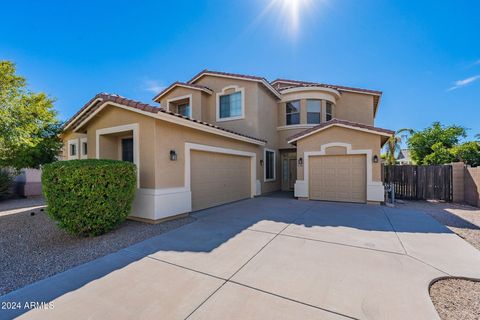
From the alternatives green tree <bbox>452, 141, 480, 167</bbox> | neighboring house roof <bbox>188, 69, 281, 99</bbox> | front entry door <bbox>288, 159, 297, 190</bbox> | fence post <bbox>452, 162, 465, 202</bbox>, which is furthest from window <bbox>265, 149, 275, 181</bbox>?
green tree <bbox>452, 141, 480, 167</bbox>

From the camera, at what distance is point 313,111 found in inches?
575

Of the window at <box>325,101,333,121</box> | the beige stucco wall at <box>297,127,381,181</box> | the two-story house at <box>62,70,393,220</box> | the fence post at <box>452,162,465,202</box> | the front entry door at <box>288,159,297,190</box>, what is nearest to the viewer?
the two-story house at <box>62,70,393,220</box>

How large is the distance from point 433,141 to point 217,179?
22054 mm

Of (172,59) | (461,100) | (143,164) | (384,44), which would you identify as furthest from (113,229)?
(461,100)

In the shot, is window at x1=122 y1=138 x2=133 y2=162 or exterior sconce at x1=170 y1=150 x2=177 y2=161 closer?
exterior sconce at x1=170 y1=150 x2=177 y2=161

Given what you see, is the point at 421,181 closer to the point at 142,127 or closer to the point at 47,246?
the point at 142,127

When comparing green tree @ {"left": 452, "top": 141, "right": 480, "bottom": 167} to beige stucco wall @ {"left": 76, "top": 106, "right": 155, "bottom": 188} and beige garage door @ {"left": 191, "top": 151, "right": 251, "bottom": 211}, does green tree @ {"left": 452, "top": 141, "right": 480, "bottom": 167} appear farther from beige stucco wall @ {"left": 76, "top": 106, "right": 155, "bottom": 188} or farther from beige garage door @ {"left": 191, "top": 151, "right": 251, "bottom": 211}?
beige stucco wall @ {"left": 76, "top": 106, "right": 155, "bottom": 188}

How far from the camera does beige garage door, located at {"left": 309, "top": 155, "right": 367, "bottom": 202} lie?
10.2 meters

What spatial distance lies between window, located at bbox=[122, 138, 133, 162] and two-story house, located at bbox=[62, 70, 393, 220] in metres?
0.04

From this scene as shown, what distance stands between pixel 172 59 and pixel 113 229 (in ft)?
34.2

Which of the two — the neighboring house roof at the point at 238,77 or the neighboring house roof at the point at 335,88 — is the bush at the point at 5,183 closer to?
the neighboring house roof at the point at 238,77

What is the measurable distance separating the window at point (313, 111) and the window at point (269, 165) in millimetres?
3498

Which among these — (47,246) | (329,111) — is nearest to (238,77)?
(329,111)

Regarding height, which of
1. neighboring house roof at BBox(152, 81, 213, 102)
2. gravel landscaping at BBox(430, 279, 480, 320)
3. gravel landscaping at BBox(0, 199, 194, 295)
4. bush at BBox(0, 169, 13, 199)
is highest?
neighboring house roof at BBox(152, 81, 213, 102)
